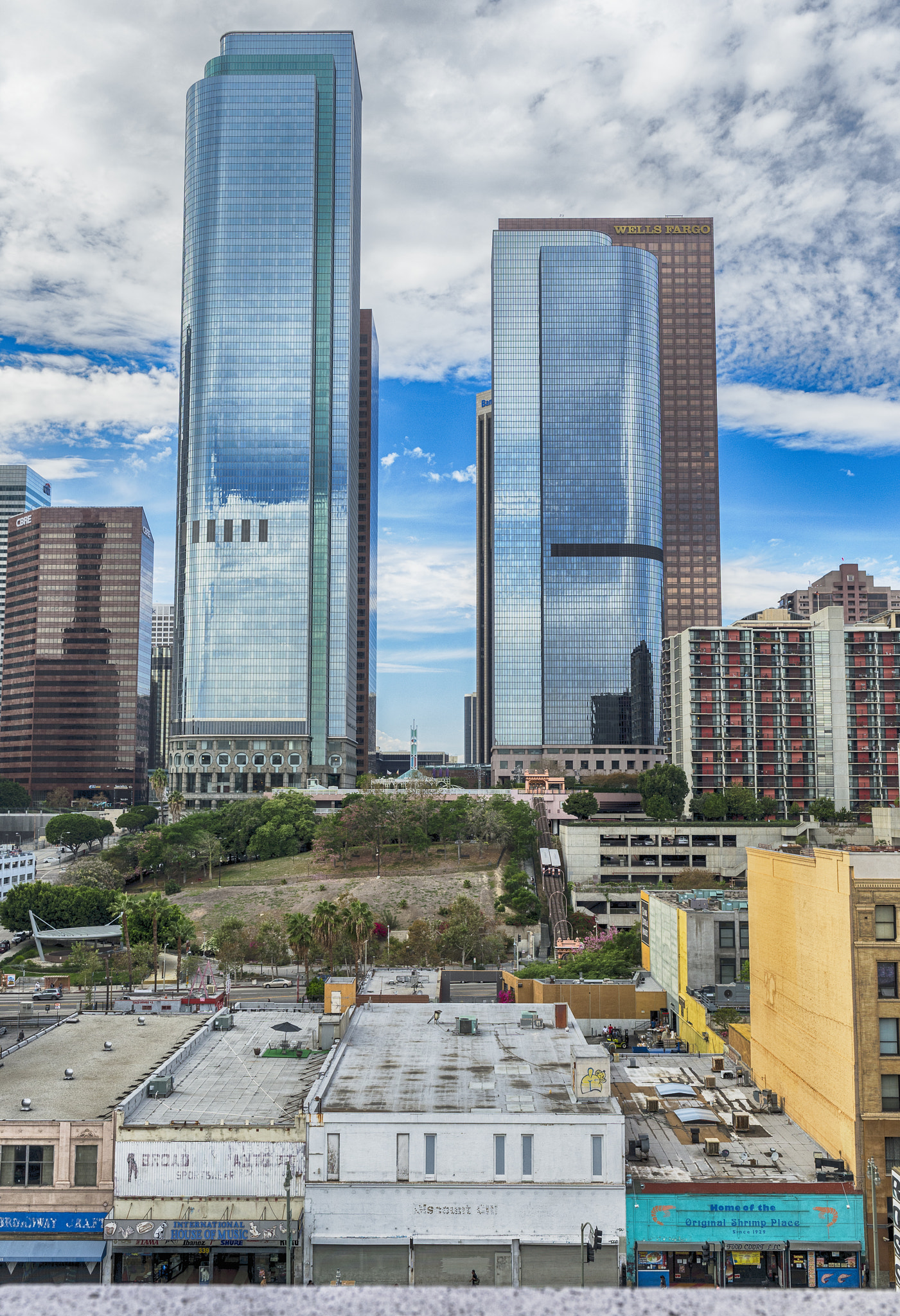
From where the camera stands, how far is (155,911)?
110 meters

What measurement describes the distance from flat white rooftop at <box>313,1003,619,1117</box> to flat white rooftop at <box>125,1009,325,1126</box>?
2.52 metres

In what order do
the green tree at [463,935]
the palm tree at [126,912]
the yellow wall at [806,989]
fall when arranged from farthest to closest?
the green tree at [463,935], the palm tree at [126,912], the yellow wall at [806,989]

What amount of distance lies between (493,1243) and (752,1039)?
23.3 meters

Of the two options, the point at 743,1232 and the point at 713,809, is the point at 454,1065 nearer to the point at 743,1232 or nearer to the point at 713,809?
the point at 743,1232

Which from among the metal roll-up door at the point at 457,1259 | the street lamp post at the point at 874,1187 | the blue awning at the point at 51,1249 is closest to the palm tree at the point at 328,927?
the blue awning at the point at 51,1249

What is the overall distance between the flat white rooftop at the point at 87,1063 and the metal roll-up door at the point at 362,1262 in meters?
11.7

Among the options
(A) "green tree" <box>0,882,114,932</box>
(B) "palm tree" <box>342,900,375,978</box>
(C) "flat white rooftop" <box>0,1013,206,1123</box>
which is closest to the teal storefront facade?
(C) "flat white rooftop" <box>0,1013,206,1123</box>

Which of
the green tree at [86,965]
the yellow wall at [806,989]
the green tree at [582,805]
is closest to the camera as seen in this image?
the yellow wall at [806,989]

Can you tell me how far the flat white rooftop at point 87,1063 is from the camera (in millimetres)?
47438

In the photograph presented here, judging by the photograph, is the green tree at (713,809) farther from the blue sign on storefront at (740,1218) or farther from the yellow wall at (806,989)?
the blue sign on storefront at (740,1218)

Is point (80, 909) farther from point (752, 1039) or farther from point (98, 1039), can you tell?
point (752, 1039)

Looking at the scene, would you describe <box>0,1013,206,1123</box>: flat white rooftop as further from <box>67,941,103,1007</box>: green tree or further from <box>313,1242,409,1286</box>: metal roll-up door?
<box>67,941,103,1007</box>: green tree

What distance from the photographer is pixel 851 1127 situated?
43250 mm

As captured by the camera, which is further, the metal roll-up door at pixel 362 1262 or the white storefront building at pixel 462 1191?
the white storefront building at pixel 462 1191
